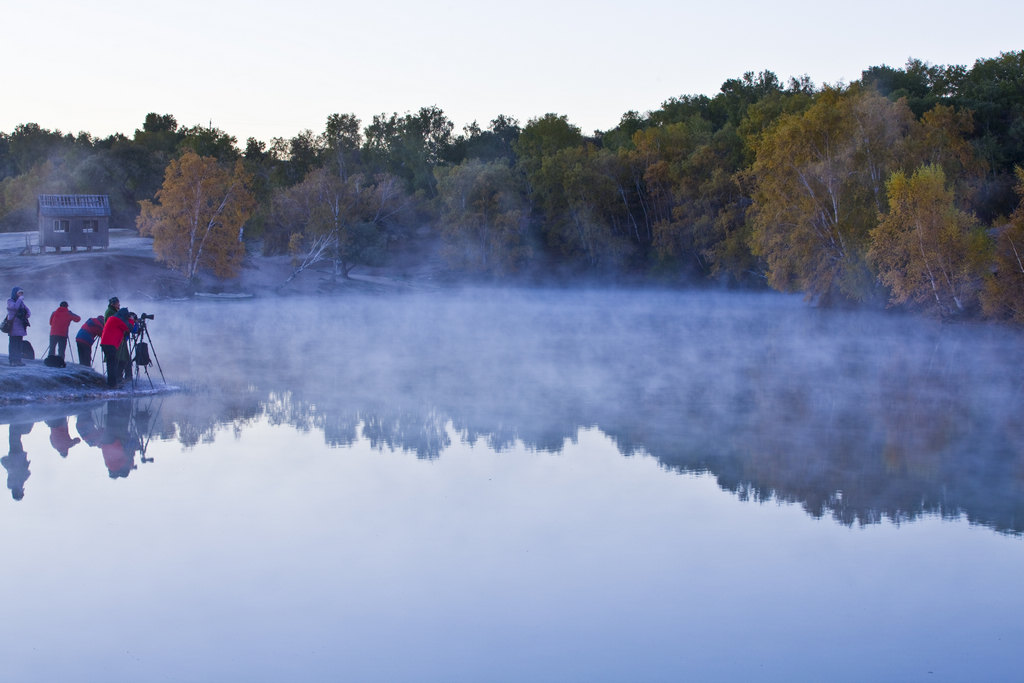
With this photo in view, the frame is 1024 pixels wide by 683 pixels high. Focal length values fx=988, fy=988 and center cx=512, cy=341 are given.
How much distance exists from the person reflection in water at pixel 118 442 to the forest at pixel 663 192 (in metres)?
32.2

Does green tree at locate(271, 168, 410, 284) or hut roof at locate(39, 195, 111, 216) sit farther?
green tree at locate(271, 168, 410, 284)

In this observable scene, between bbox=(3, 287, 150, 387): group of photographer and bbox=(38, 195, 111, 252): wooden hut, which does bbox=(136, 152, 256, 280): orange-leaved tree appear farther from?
bbox=(3, 287, 150, 387): group of photographer

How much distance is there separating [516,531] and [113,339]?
11291 mm

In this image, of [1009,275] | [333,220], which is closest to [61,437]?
[1009,275]

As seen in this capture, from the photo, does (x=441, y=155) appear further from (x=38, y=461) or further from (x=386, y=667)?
(x=386, y=667)

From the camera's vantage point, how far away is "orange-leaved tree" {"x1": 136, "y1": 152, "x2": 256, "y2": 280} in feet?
186

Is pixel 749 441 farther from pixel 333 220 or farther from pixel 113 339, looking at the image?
pixel 333 220

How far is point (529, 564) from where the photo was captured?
946cm

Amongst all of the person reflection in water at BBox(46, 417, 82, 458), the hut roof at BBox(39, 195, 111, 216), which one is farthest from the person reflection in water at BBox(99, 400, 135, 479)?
the hut roof at BBox(39, 195, 111, 216)

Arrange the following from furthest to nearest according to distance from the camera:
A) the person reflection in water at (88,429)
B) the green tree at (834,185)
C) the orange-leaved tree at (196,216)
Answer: the orange-leaved tree at (196,216)
the green tree at (834,185)
the person reflection in water at (88,429)

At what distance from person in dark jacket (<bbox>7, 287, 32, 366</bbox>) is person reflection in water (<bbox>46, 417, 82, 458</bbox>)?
111 inches

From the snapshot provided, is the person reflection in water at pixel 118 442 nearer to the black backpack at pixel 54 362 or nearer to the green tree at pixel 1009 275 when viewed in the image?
the black backpack at pixel 54 362

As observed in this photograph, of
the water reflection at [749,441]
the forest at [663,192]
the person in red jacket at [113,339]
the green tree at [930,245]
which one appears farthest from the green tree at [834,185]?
the person in red jacket at [113,339]

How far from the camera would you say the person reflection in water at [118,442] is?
44.0 ft
